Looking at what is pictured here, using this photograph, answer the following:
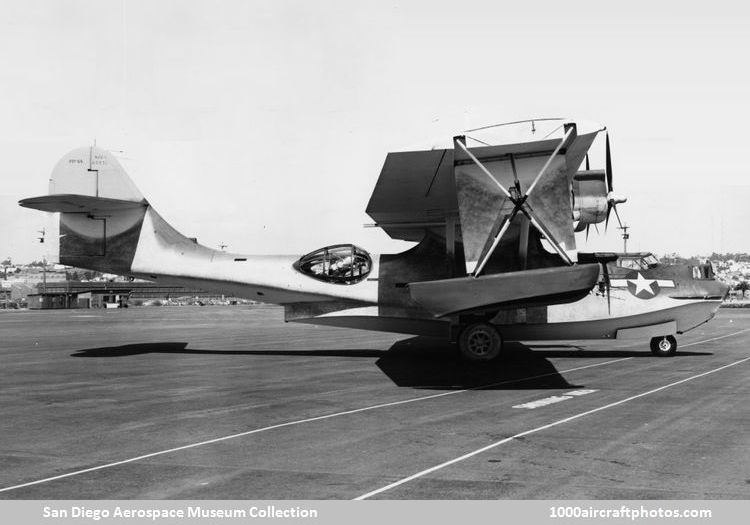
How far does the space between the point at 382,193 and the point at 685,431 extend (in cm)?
935

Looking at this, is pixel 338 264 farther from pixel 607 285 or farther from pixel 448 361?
pixel 607 285

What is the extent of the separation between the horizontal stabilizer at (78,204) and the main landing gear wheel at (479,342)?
11671mm

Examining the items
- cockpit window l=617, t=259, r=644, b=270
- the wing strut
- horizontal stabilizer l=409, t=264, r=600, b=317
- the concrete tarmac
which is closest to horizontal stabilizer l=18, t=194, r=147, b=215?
the concrete tarmac

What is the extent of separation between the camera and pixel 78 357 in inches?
825

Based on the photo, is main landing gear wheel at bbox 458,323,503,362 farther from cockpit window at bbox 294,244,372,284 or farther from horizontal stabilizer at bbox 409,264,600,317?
horizontal stabilizer at bbox 409,264,600,317

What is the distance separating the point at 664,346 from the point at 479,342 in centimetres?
624

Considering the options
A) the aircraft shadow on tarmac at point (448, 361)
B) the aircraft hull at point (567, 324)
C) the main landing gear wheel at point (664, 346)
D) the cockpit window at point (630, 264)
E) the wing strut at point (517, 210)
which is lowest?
the aircraft shadow on tarmac at point (448, 361)

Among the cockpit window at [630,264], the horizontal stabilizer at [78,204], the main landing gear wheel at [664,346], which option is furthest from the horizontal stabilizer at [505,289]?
the horizontal stabilizer at [78,204]

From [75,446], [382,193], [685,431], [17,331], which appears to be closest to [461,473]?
[685,431]

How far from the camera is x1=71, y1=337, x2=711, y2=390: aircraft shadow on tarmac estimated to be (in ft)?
49.8

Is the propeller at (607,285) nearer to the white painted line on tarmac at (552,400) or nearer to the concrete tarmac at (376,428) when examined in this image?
the concrete tarmac at (376,428)

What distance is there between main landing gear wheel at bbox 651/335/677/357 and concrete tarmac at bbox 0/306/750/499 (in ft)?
A: 1.70

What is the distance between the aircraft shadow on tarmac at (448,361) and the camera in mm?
15164
